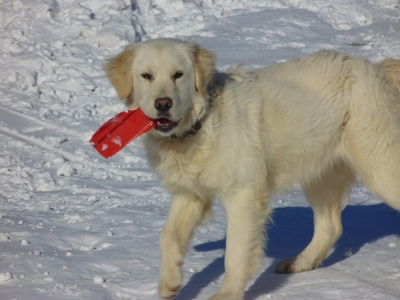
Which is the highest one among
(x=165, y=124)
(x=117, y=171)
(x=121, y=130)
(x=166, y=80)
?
(x=166, y=80)

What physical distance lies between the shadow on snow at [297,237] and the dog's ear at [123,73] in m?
1.59

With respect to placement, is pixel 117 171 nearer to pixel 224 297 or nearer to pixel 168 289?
pixel 168 289

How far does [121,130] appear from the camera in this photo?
4.66 meters

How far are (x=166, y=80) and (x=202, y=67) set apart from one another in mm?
363

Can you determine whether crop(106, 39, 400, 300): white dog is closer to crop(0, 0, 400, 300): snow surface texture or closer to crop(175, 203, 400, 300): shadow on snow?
crop(175, 203, 400, 300): shadow on snow

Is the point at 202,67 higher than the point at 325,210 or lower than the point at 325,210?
higher

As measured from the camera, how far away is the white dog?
4426 millimetres

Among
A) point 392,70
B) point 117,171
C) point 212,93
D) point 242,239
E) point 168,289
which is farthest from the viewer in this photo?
point 117,171

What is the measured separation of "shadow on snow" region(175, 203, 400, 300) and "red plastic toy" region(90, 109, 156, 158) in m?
1.23

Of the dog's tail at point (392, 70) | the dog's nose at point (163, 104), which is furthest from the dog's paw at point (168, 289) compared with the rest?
the dog's tail at point (392, 70)

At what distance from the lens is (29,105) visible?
9.09 meters

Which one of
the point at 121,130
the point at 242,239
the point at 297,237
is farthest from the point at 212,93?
the point at 297,237

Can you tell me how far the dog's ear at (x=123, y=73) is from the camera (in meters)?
4.64

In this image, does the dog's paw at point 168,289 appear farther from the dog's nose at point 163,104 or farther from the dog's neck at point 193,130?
the dog's nose at point 163,104
